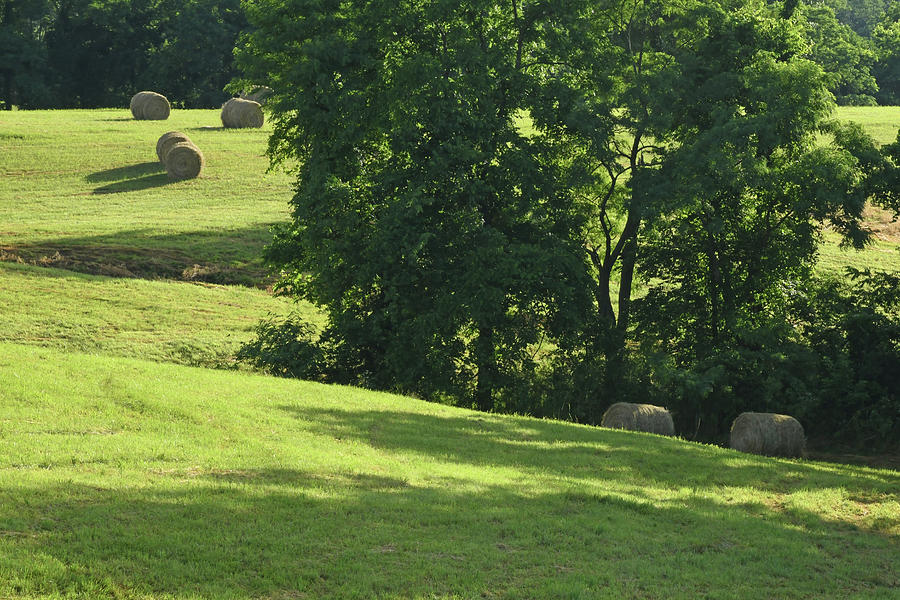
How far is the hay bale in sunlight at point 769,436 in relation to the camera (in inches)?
850

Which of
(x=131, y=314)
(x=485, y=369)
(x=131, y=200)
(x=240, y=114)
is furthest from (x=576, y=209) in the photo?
(x=240, y=114)

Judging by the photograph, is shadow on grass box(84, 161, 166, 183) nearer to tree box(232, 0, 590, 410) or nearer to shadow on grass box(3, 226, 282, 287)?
shadow on grass box(3, 226, 282, 287)

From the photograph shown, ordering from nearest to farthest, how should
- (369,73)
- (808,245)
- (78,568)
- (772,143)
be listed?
1. (78,568)
2. (772,143)
3. (808,245)
4. (369,73)

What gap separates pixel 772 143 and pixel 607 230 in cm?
621

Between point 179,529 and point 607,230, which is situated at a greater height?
point 607,230

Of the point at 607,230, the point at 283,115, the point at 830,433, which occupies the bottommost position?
the point at 830,433

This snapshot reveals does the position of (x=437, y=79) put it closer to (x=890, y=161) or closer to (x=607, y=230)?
(x=607, y=230)

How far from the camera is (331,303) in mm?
27797

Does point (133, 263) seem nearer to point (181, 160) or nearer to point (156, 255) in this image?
point (156, 255)

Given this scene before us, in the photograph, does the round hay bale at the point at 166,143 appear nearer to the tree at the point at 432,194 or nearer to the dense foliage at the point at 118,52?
the tree at the point at 432,194

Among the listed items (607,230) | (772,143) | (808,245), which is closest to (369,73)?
(607,230)

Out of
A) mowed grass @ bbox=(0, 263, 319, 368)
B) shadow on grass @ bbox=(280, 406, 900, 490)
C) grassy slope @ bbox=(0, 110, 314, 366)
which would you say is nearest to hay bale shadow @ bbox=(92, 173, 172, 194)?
grassy slope @ bbox=(0, 110, 314, 366)

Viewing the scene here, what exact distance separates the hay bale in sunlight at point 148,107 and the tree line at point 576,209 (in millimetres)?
42845

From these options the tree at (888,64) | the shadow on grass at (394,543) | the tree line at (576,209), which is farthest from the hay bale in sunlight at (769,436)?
the tree at (888,64)
